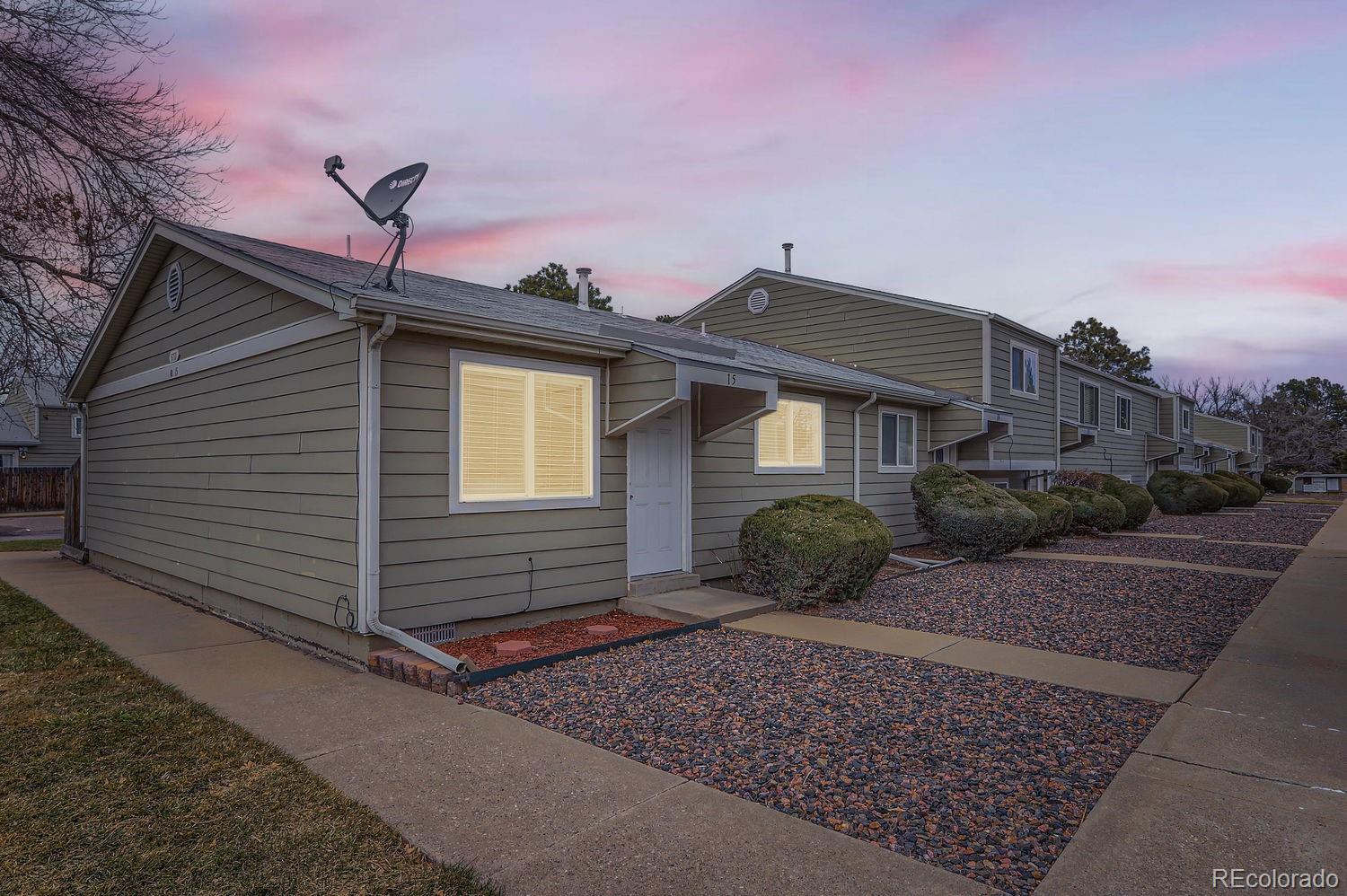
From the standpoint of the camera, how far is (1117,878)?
8.79ft

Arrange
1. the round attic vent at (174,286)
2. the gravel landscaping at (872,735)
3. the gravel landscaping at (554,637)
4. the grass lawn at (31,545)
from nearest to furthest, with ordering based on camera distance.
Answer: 1. the gravel landscaping at (872,735)
2. the gravel landscaping at (554,637)
3. the round attic vent at (174,286)
4. the grass lawn at (31,545)

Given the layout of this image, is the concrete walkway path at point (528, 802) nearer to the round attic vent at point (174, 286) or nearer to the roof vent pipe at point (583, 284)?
the round attic vent at point (174, 286)

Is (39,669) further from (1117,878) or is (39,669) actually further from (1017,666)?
(1017,666)

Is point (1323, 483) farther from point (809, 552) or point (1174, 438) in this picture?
point (809, 552)

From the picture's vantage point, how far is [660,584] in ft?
26.1

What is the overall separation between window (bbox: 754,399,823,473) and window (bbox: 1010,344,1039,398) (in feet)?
25.5

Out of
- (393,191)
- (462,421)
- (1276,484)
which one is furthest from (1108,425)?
(393,191)

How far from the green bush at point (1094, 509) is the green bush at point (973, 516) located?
4.16 meters

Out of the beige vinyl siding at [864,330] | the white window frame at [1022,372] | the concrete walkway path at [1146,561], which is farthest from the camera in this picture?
the white window frame at [1022,372]

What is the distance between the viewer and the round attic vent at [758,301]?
18.3 m

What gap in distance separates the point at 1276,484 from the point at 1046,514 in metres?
32.1

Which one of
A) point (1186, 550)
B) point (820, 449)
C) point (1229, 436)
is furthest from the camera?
point (1229, 436)

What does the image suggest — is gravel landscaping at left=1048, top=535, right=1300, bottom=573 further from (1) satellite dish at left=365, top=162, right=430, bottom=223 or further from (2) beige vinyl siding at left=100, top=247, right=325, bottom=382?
(2) beige vinyl siding at left=100, top=247, right=325, bottom=382

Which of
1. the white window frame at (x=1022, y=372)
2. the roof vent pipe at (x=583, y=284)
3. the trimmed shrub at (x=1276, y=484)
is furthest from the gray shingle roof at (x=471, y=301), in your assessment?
the trimmed shrub at (x=1276, y=484)
